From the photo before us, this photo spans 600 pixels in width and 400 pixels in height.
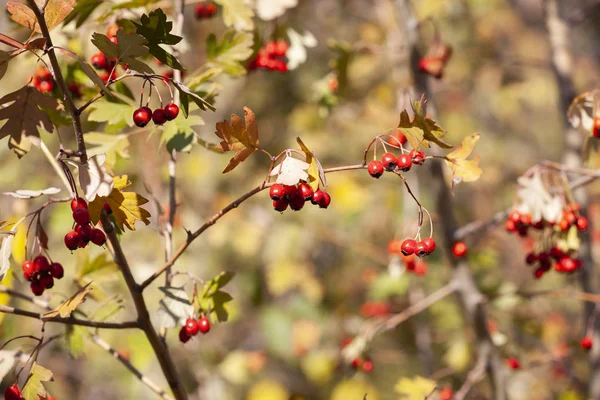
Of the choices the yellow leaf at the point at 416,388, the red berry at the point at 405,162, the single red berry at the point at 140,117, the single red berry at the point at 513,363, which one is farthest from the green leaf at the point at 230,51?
the single red berry at the point at 513,363

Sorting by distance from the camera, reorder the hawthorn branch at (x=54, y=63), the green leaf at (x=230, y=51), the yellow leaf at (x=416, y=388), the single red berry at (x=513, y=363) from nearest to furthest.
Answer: the hawthorn branch at (x=54, y=63) < the green leaf at (x=230, y=51) < the yellow leaf at (x=416, y=388) < the single red berry at (x=513, y=363)

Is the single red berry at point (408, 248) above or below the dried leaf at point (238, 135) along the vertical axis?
below

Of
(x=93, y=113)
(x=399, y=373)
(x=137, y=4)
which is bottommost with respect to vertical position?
(x=399, y=373)

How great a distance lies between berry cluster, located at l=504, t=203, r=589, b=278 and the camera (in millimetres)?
2305

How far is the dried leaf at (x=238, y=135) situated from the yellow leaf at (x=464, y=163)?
1.85 feet

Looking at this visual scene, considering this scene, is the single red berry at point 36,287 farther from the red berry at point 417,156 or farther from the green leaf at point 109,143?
the red berry at point 417,156

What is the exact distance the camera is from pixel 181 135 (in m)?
1.83

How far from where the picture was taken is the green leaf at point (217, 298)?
5.96ft

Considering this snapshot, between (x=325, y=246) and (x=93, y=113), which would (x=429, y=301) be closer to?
(x=93, y=113)

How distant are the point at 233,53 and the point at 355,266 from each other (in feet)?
13.7

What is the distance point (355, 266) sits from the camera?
6070 mm

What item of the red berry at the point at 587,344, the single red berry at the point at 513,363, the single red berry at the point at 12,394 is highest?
the single red berry at the point at 12,394

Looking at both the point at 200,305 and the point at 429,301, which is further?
the point at 429,301

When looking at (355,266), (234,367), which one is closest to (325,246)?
(355,266)
